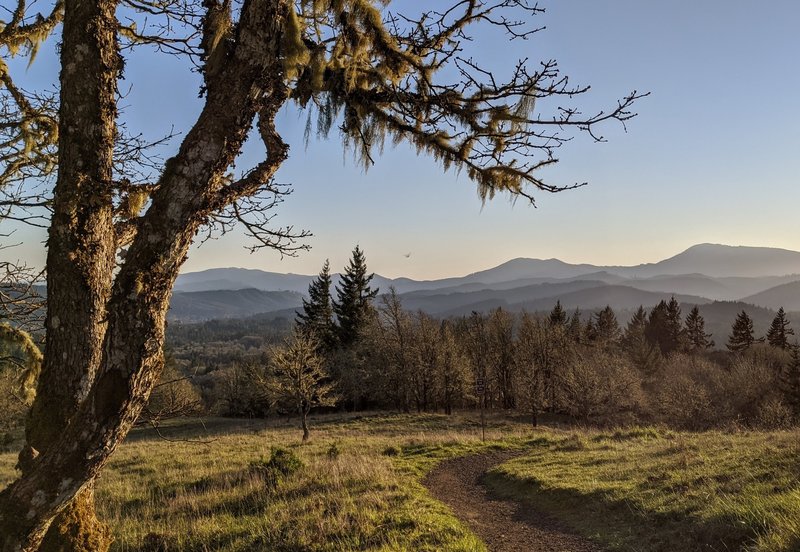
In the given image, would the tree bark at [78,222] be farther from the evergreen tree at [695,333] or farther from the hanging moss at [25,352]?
the evergreen tree at [695,333]

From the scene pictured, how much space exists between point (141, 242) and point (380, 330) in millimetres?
39712

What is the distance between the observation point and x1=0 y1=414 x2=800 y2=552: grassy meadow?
5941mm

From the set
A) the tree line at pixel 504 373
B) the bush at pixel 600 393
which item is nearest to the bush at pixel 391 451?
the tree line at pixel 504 373

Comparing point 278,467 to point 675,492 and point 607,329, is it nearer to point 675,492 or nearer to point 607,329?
point 675,492

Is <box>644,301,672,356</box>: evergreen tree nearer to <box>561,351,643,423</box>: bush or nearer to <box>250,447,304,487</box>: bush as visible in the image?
<box>561,351,643,423</box>: bush

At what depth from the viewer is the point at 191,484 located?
1002 cm

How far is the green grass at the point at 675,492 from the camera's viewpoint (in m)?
5.60

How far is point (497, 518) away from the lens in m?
9.05

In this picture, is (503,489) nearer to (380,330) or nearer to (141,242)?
(141,242)

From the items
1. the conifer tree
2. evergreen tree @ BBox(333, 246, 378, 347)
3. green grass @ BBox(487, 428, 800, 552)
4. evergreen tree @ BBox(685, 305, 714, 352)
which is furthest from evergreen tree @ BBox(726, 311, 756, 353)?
green grass @ BBox(487, 428, 800, 552)

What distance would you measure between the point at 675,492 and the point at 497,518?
3.40m

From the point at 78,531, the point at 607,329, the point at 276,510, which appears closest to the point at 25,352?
the point at 276,510

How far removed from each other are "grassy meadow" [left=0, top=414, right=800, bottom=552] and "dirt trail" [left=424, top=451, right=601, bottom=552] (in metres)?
0.42

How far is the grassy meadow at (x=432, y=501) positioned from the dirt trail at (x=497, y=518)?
16.4 inches
